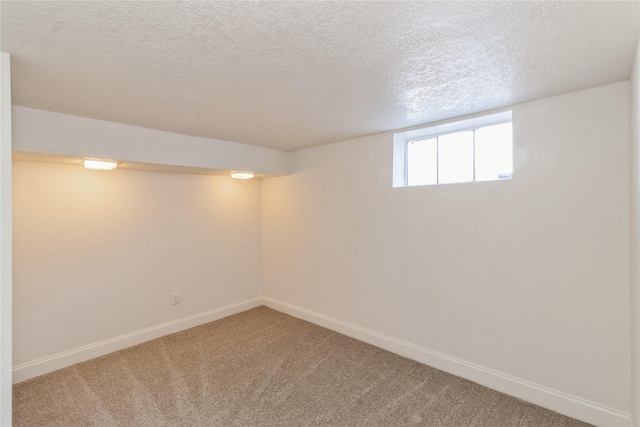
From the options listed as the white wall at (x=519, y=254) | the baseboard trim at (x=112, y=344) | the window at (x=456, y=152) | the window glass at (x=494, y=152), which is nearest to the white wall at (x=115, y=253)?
the baseboard trim at (x=112, y=344)

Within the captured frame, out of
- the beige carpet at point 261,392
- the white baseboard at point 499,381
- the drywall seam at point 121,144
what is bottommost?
the beige carpet at point 261,392

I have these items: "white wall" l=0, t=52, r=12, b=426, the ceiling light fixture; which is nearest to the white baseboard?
the ceiling light fixture

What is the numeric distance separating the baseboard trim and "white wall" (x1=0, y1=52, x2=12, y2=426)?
5.02ft

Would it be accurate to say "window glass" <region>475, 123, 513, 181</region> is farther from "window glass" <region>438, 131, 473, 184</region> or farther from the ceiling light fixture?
the ceiling light fixture

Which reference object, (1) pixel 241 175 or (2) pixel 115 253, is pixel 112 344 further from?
(1) pixel 241 175

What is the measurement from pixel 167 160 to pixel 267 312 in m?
2.43

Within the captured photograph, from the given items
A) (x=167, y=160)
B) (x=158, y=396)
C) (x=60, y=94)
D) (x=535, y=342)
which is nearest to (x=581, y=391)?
(x=535, y=342)

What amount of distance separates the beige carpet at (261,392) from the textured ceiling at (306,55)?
2.26 metres

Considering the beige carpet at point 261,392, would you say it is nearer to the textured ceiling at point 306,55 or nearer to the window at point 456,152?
the window at point 456,152

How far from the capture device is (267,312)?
4.29m

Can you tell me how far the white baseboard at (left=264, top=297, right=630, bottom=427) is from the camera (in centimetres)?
204

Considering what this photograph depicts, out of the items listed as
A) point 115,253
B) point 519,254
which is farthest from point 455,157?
point 115,253

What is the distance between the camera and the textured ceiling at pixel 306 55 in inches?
48.6

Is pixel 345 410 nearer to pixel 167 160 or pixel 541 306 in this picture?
pixel 541 306
